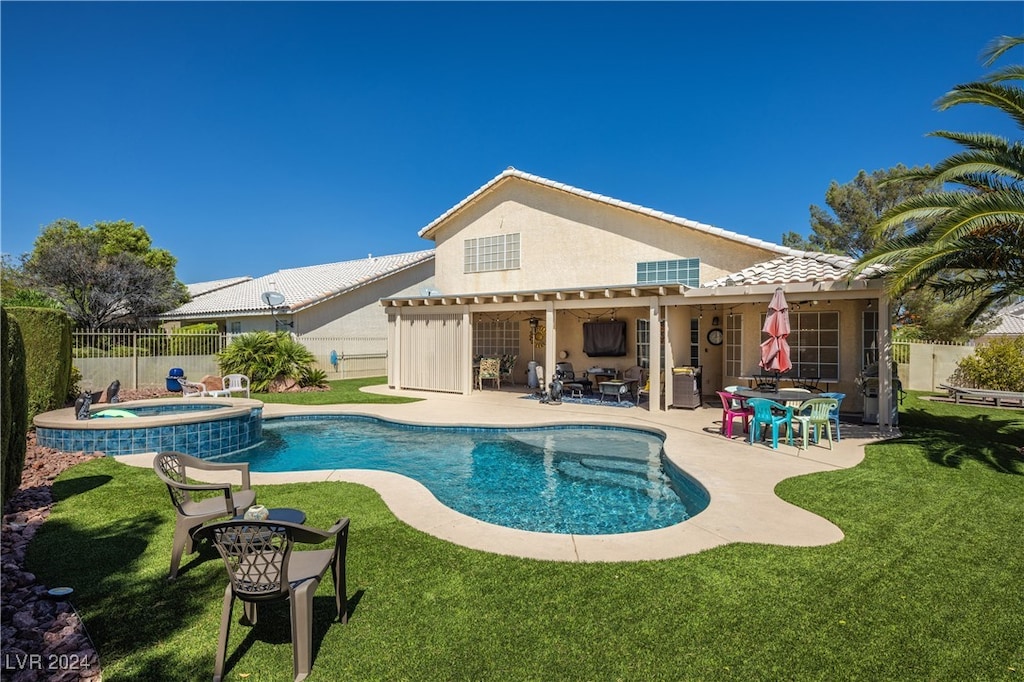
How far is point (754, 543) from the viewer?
4953 mm

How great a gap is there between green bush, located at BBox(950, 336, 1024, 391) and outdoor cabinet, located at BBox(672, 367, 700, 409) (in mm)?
11600

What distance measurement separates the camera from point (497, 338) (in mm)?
21734

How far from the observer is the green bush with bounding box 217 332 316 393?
18594 millimetres

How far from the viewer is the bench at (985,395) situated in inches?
573

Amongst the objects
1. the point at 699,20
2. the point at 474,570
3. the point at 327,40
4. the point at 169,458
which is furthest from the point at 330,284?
the point at 474,570

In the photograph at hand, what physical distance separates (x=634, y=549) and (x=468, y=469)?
192 inches

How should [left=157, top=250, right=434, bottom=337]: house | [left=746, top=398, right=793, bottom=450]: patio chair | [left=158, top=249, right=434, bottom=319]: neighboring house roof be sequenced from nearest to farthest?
[left=746, top=398, right=793, bottom=450]: patio chair
[left=157, top=250, right=434, bottom=337]: house
[left=158, top=249, right=434, bottom=319]: neighboring house roof

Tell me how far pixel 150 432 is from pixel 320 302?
16.3m

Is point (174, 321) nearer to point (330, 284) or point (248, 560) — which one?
point (330, 284)

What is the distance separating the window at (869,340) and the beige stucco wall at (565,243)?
10.4ft

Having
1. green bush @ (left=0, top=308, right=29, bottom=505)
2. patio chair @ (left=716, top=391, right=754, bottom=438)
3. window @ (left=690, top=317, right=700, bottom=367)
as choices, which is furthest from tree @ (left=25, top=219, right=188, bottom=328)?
patio chair @ (left=716, top=391, right=754, bottom=438)

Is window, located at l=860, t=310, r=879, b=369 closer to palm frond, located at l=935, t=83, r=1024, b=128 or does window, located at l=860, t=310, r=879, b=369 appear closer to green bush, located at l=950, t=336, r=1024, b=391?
palm frond, located at l=935, t=83, r=1024, b=128

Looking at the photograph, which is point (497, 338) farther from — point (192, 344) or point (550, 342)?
point (192, 344)

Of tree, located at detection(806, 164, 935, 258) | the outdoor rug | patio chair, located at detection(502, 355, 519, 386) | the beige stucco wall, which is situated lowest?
the outdoor rug
